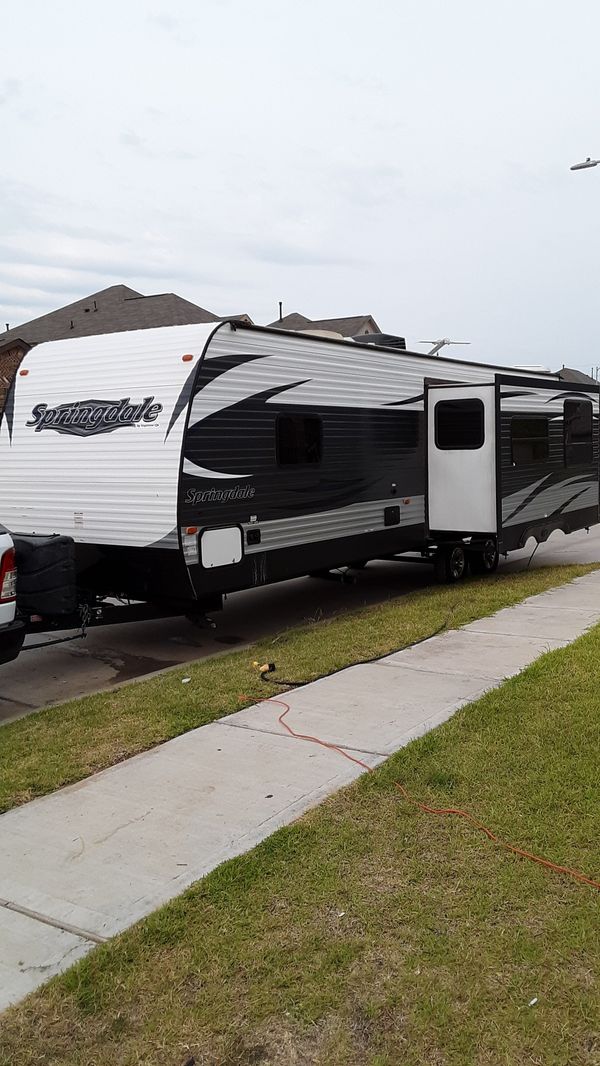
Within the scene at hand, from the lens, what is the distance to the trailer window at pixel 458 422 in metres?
11.6

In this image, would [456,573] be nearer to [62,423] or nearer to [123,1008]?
[62,423]

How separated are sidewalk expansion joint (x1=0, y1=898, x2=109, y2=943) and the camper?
3.90 m

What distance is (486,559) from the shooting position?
12594 millimetres

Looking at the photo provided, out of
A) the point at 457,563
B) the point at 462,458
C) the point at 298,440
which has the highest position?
the point at 298,440

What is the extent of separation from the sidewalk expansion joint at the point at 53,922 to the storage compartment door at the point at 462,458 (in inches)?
342

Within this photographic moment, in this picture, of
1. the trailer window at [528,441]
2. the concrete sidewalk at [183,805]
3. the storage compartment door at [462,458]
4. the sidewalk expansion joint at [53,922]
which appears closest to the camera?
the sidewalk expansion joint at [53,922]

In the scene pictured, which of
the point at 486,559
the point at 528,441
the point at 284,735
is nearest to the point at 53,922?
the point at 284,735

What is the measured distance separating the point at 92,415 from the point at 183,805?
4.67 m

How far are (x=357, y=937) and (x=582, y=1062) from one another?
919 millimetres

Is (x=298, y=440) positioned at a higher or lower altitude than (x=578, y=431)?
lower

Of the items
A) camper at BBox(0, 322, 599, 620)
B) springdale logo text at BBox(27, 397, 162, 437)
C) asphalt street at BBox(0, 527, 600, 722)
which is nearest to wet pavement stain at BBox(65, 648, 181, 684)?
asphalt street at BBox(0, 527, 600, 722)

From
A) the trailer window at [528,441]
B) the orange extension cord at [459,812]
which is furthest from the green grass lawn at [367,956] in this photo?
the trailer window at [528,441]

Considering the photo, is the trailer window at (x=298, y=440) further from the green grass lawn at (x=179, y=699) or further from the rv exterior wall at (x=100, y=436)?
the green grass lawn at (x=179, y=699)

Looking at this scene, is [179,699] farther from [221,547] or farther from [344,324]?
[344,324]
